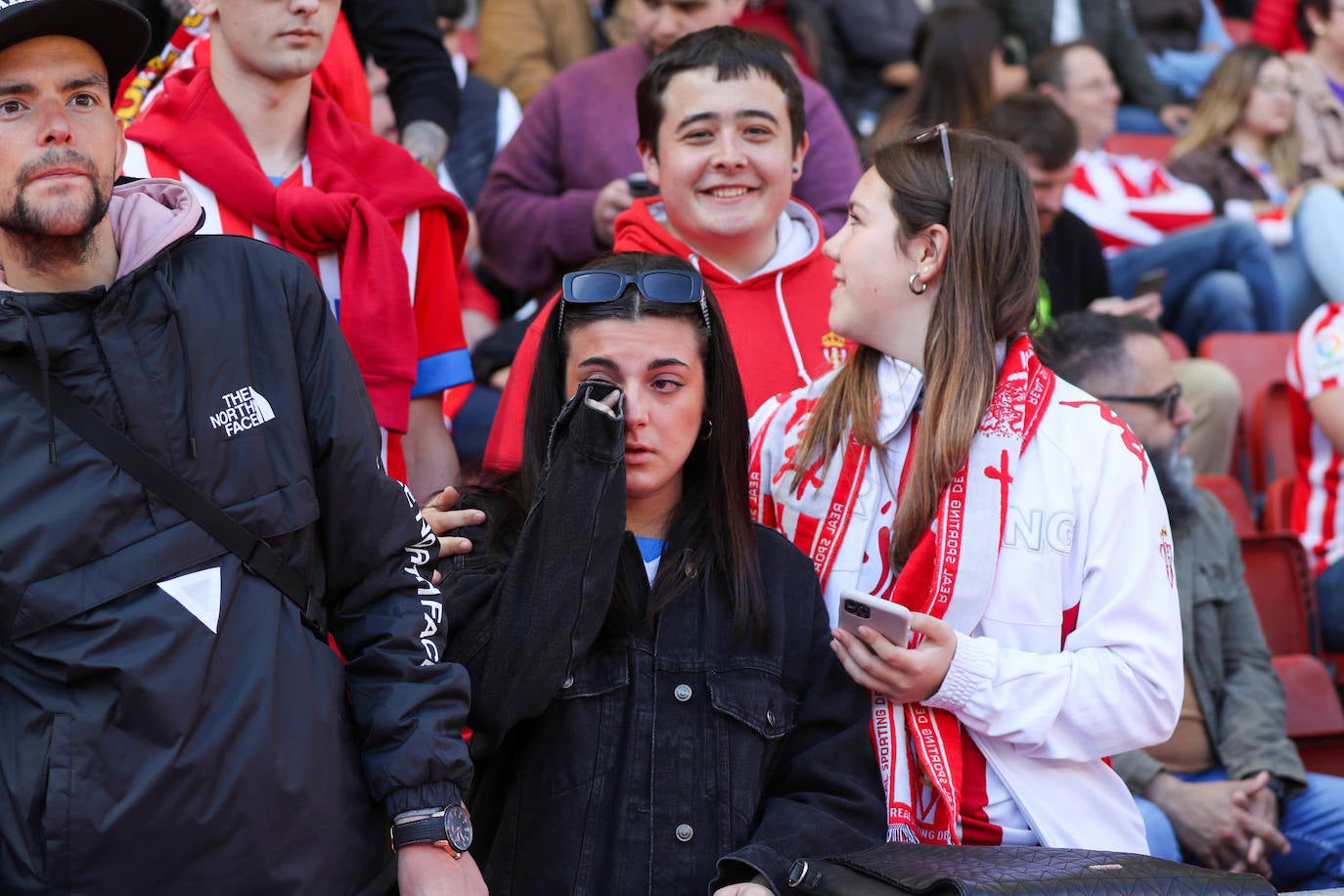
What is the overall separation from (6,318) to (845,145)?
2900mm

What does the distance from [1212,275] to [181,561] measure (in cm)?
557

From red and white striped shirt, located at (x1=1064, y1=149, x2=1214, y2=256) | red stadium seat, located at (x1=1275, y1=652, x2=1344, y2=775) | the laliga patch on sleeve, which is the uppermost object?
red and white striped shirt, located at (x1=1064, y1=149, x2=1214, y2=256)

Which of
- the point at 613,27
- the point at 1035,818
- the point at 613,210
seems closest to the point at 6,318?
the point at 1035,818

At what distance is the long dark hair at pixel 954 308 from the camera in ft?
8.89

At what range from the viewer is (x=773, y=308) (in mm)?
3471

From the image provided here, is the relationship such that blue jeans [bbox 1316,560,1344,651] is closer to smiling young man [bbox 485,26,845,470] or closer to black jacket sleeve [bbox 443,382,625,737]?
smiling young man [bbox 485,26,845,470]

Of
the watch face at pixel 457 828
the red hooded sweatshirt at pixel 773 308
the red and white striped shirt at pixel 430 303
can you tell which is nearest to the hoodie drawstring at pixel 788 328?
the red hooded sweatshirt at pixel 773 308

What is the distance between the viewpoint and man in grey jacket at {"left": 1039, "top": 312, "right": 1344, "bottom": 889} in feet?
12.4

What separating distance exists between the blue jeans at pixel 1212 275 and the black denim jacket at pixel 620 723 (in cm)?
455

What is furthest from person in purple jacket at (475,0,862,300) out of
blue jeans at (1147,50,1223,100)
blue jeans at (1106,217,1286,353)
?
blue jeans at (1147,50,1223,100)

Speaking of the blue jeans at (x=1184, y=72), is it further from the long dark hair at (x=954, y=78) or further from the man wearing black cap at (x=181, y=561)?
the man wearing black cap at (x=181, y=561)

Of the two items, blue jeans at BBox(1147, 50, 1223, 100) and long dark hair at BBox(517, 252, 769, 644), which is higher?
blue jeans at BBox(1147, 50, 1223, 100)

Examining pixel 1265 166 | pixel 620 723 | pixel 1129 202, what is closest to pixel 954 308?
pixel 620 723

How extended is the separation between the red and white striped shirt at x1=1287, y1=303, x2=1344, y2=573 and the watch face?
3679 mm
